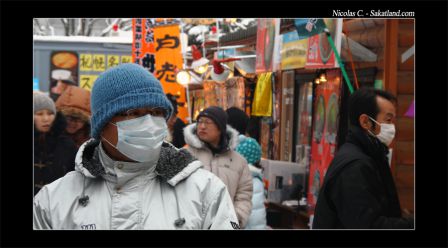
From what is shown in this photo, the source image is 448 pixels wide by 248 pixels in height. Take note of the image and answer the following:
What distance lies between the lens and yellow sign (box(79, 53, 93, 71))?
1528 centimetres

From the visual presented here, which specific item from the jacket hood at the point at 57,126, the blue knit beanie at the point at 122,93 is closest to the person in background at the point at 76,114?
the jacket hood at the point at 57,126

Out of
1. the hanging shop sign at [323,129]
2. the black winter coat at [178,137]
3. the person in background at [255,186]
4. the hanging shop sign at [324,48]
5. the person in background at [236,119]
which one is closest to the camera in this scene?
the person in background at [255,186]

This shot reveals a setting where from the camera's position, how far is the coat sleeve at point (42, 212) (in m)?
2.76

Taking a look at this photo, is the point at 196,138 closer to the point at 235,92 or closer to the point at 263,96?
the point at 263,96

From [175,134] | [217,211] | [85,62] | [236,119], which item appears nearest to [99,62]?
[85,62]

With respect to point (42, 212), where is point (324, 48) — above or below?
above

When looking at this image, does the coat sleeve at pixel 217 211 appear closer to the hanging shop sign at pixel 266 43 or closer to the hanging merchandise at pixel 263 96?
the hanging shop sign at pixel 266 43

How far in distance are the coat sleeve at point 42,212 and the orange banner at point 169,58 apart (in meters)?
9.91

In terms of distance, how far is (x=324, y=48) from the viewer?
25.5 feet

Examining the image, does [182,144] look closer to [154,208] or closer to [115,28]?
[154,208]

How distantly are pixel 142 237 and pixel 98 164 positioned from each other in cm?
39

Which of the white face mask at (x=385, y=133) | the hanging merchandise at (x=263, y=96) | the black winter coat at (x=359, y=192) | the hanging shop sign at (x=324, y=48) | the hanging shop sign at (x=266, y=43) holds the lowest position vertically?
the black winter coat at (x=359, y=192)

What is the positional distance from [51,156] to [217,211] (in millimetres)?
3087

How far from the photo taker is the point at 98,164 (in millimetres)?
2850
